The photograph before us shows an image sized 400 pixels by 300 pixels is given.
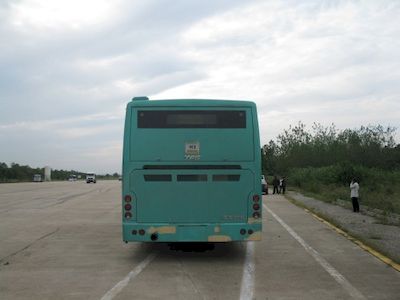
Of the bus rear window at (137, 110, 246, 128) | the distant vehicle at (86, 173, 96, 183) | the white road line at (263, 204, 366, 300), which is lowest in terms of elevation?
the white road line at (263, 204, 366, 300)

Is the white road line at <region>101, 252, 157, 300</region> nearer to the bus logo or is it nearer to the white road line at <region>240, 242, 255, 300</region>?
the white road line at <region>240, 242, 255, 300</region>

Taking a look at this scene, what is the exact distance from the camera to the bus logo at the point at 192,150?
1025 centimetres

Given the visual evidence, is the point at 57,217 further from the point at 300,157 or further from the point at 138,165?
the point at 300,157

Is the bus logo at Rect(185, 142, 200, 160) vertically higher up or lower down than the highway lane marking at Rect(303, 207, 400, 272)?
higher up

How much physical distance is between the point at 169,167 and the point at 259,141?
1.86 metres

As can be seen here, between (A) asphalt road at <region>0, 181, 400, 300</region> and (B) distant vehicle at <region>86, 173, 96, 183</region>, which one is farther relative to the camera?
(B) distant vehicle at <region>86, 173, 96, 183</region>

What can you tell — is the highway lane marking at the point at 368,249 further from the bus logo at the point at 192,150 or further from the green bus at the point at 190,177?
the bus logo at the point at 192,150

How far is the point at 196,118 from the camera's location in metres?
10.3

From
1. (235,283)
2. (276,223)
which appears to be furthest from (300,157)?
(235,283)

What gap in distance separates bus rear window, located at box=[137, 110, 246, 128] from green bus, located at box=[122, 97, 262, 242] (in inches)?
2.5

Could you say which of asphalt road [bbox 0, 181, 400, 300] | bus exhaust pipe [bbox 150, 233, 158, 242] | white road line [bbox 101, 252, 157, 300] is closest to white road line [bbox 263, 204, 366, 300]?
asphalt road [bbox 0, 181, 400, 300]

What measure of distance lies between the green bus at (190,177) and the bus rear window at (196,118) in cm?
6

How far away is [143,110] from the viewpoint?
10.3 meters

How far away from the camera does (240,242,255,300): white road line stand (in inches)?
294
